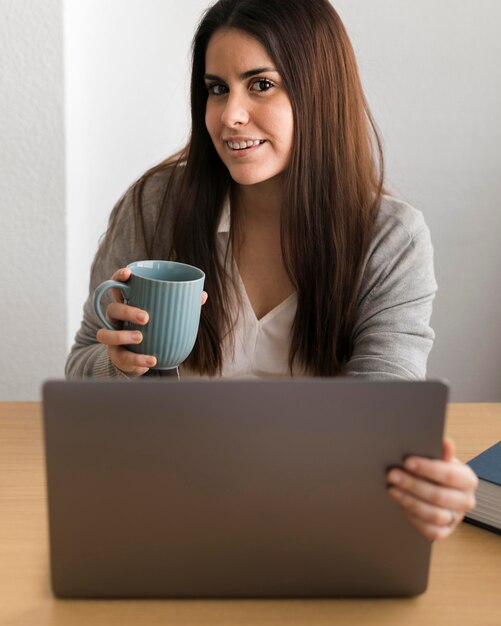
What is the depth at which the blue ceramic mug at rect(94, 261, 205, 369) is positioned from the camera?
906 millimetres

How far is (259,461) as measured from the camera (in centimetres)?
Result: 67

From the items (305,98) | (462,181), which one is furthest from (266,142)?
(462,181)

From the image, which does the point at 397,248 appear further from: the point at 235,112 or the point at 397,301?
the point at 235,112

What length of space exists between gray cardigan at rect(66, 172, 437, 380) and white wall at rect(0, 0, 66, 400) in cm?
60

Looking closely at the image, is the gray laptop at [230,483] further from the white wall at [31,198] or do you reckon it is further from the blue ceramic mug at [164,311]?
the white wall at [31,198]

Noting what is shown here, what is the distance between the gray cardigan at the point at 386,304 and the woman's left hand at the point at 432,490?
17.6 inches

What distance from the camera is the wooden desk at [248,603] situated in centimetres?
73

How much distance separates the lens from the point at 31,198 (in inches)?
76.9

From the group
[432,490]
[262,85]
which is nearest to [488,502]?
[432,490]

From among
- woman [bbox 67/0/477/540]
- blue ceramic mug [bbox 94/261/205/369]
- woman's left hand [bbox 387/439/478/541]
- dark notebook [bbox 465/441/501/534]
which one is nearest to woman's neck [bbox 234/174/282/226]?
woman [bbox 67/0/477/540]

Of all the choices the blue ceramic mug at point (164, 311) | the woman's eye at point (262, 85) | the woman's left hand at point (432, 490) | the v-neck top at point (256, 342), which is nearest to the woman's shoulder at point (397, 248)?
the v-neck top at point (256, 342)

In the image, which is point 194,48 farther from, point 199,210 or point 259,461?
point 259,461

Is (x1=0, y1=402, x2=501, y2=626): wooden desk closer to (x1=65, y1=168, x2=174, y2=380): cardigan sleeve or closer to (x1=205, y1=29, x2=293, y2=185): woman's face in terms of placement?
(x1=65, y1=168, x2=174, y2=380): cardigan sleeve

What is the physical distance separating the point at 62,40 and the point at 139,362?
44.9 inches
